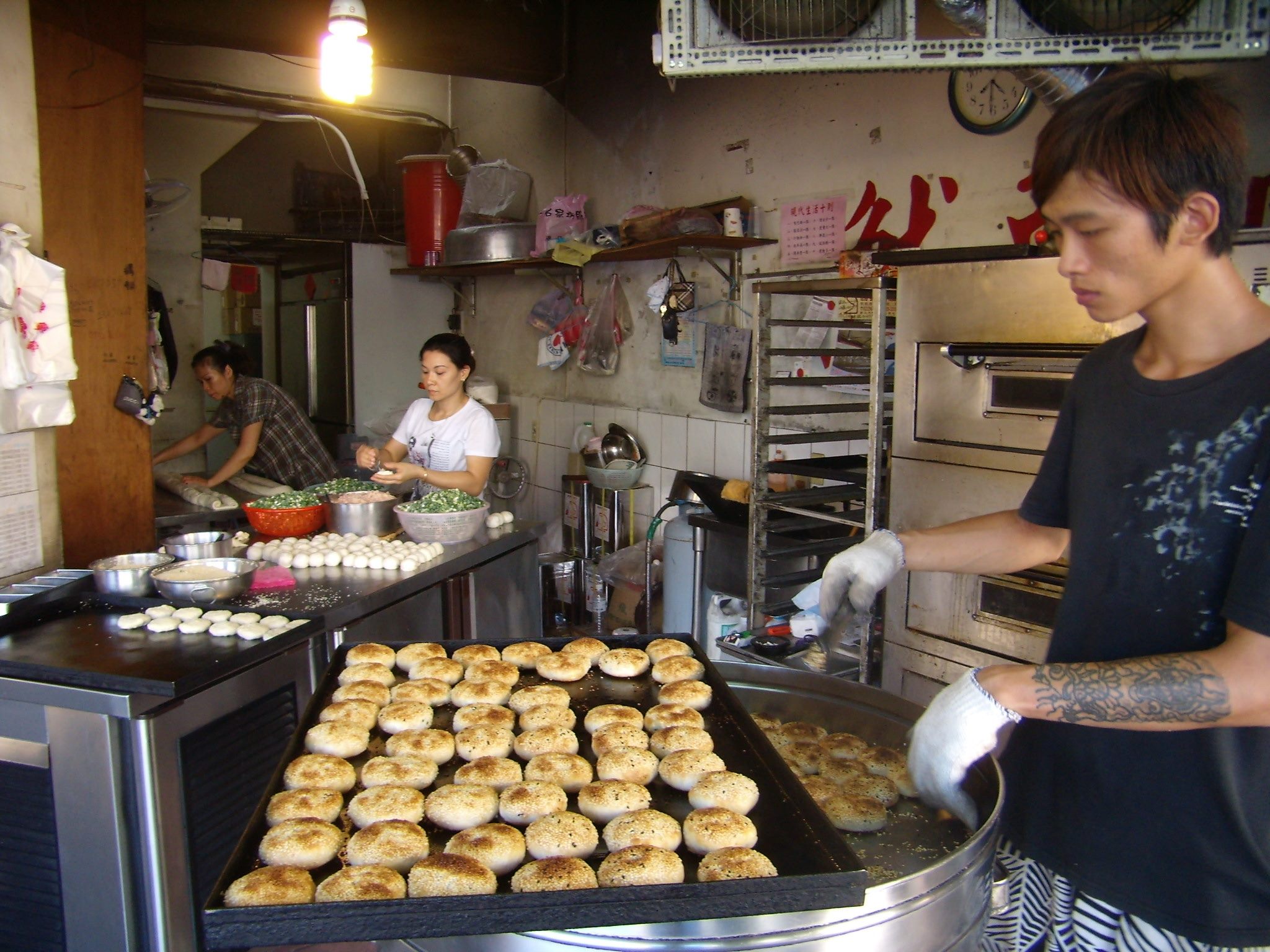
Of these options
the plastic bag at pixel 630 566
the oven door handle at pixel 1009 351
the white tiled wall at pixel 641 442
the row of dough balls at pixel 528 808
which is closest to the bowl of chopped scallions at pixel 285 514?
the row of dough balls at pixel 528 808

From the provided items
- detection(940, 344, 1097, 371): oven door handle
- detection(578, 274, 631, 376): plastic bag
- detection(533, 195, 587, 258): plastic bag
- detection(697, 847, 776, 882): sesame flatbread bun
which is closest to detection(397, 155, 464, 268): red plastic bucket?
detection(533, 195, 587, 258): plastic bag

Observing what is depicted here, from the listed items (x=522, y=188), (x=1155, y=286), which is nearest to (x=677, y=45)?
(x=1155, y=286)

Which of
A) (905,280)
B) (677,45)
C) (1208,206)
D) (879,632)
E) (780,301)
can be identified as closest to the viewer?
(1208,206)

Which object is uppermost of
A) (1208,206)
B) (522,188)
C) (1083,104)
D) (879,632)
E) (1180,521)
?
(522,188)

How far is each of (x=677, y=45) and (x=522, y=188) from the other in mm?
4242

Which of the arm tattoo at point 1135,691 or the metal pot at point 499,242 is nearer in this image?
the arm tattoo at point 1135,691

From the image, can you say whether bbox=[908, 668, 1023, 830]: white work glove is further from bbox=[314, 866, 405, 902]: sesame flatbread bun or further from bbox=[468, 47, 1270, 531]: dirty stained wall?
bbox=[468, 47, 1270, 531]: dirty stained wall

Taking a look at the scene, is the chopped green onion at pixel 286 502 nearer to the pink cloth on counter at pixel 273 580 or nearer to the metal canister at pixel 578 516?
the pink cloth on counter at pixel 273 580

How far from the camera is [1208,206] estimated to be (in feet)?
4.20

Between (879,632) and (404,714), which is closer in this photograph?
(404,714)

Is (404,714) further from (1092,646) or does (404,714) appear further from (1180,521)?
(1180,521)

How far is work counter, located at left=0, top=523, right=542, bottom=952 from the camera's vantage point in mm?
2121

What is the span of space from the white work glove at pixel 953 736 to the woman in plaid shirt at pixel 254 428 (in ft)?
15.4

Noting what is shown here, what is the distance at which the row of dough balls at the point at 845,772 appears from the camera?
5.10 ft
